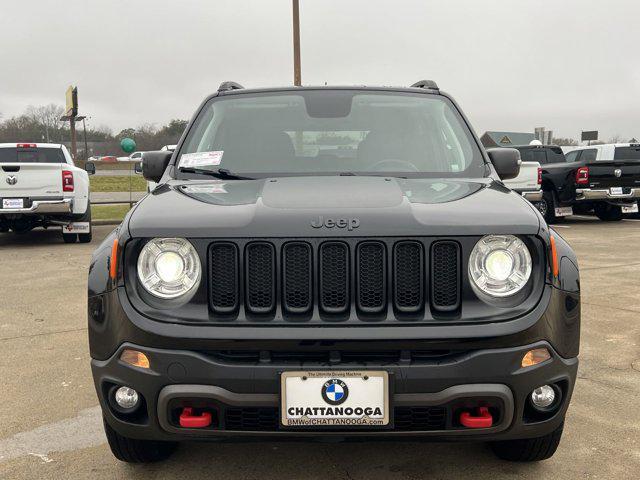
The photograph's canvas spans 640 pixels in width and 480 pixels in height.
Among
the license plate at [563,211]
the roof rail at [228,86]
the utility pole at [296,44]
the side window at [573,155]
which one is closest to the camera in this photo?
the roof rail at [228,86]

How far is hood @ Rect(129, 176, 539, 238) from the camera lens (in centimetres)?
221

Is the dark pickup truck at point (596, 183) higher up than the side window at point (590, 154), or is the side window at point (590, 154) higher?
the side window at point (590, 154)

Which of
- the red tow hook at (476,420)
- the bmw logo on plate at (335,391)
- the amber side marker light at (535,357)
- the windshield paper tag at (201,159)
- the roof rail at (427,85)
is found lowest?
the red tow hook at (476,420)

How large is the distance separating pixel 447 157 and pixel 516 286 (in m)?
1.25

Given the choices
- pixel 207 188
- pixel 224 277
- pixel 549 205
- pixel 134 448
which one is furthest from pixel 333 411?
pixel 549 205

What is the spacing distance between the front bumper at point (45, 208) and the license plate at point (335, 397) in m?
9.24

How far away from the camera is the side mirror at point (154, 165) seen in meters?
3.35

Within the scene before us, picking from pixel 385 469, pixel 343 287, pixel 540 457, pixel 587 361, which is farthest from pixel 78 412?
pixel 587 361

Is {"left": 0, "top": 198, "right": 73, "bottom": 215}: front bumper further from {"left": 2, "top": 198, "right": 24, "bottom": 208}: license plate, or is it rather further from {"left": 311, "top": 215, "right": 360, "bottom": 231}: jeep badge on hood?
{"left": 311, "top": 215, "right": 360, "bottom": 231}: jeep badge on hood

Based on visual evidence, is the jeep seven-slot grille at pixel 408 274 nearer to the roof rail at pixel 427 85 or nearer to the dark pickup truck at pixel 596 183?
the roof rail at pixel 427 85

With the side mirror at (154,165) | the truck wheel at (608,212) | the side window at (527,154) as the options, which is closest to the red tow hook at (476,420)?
the side mirror at (154,165)

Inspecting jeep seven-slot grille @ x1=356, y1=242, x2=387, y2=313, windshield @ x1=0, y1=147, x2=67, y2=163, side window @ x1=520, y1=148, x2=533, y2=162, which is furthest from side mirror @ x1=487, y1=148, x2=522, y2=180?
side window @ x1=520, y1=148, x2=533, y2=162

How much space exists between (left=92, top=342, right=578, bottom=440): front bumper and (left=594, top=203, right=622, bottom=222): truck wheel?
14.2 m

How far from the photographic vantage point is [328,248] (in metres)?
2.21
